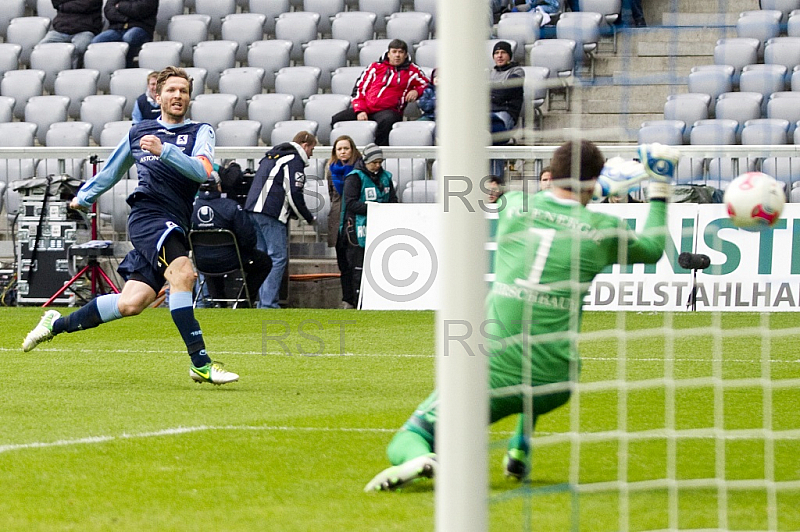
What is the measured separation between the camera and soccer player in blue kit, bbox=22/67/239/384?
268 inches

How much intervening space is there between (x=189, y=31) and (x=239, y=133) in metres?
3.01

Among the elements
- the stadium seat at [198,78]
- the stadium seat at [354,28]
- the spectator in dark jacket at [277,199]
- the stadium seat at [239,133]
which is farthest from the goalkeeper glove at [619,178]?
the stadium seat at [198,78]

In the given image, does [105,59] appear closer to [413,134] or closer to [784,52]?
[413,134]

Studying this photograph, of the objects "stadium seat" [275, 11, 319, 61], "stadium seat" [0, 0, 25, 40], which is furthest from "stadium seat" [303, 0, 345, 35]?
"stadium seat" [0, 0, 25, 40]

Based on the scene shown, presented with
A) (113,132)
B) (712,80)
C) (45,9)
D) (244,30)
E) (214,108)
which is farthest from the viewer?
(45,9)

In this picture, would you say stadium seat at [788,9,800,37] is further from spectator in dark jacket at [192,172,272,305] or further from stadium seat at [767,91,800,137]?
spectator in dark jacket at [192,172,272,305]

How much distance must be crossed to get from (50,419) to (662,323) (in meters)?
6.26

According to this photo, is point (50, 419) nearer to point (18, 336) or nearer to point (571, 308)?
point (571, 308)

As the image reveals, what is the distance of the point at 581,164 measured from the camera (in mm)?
4332

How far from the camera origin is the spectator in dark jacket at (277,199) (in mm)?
12812

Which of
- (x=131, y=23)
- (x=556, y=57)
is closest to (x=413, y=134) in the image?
(x=556, y=57)

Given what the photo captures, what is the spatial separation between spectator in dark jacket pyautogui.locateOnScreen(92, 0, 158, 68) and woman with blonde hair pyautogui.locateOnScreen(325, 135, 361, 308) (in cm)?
561

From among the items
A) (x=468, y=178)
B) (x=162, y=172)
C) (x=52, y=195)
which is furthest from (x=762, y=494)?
(x=52, y=195)

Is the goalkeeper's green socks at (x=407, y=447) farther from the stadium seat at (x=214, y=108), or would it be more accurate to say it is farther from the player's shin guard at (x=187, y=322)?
the stadium seat at (x=214, y=108)
